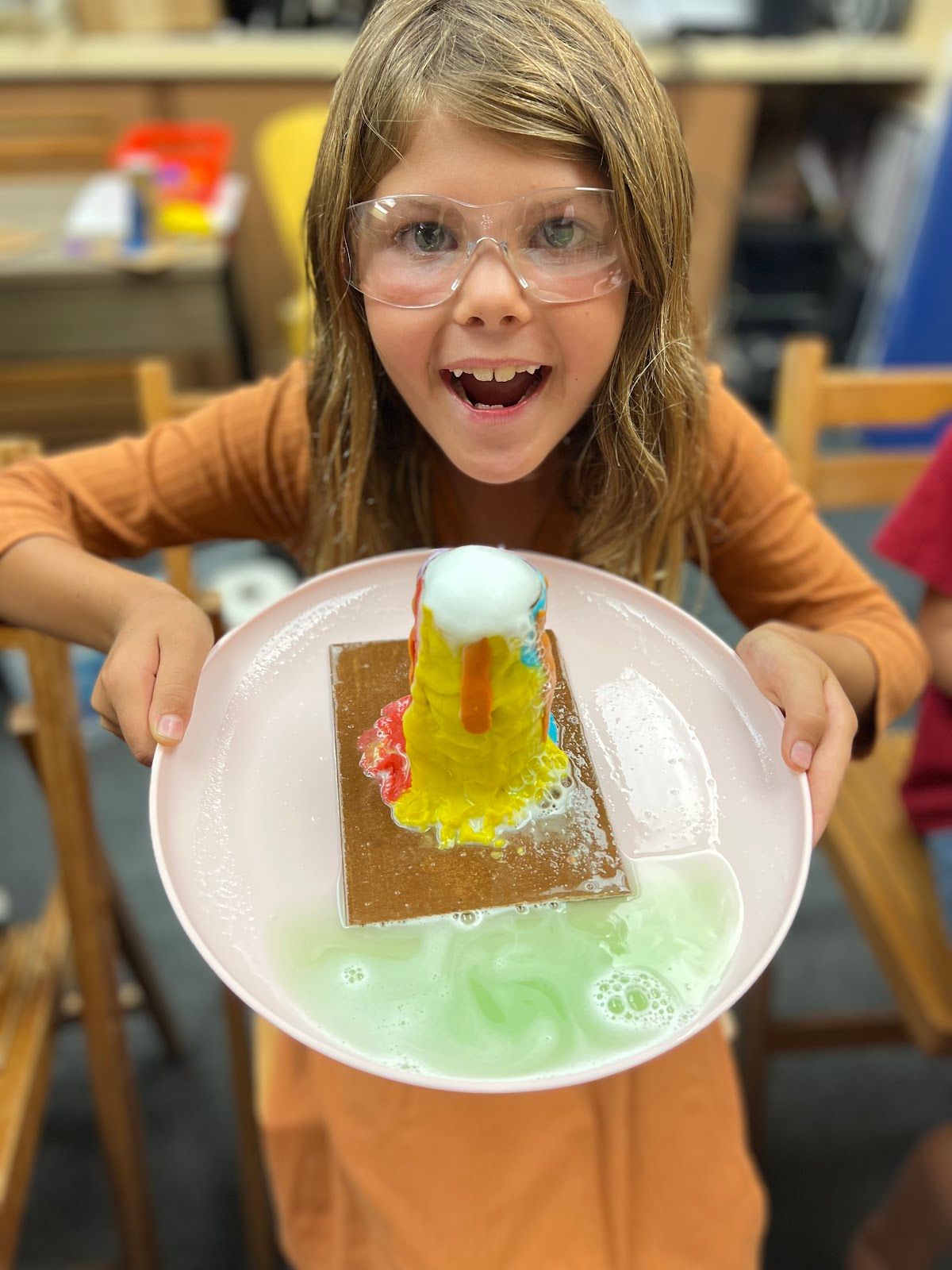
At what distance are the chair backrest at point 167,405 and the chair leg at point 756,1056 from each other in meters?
0.79

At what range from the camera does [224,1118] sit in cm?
133

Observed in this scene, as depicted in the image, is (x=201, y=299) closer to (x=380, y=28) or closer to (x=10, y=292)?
(x=10, y=292)

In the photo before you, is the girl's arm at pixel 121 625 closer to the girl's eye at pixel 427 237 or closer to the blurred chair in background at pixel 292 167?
the girl's eye at pixel 427 237

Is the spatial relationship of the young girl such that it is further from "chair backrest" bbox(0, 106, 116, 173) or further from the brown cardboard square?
"chair backrest" bbox(0, 106, 116, 173)

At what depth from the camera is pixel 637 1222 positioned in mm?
784

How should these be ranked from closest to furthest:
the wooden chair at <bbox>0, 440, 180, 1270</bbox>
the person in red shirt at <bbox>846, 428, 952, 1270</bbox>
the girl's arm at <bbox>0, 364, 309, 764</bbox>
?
the girl's arm at <bbox>0, 364, 309, 764</bbox> → the wooden chair at <bbox>0, 440, 180, 1270</bbox> → the person in red shirt at <bbox>846, 428, 952, 1270</bbox>

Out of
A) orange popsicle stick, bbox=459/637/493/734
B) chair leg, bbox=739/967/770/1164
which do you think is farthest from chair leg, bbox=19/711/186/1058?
chair leg, bbox=739/967/770/1164

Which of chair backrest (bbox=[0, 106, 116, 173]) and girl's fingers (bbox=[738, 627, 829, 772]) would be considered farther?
chair backrest (bbox=[0, 106, 116, 173])

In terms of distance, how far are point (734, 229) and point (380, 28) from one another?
7.63 feet

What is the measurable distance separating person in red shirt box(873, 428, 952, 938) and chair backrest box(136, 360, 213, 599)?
2.34ft

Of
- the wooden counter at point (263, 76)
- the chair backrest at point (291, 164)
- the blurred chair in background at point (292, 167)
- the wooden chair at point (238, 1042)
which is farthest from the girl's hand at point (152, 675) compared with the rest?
the wooden counter at point (263, 76)

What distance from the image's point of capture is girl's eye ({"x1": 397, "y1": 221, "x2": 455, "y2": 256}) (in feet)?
1.98

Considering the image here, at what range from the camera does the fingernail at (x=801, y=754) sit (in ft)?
2.00

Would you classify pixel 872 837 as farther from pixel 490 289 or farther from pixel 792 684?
pixel 490 289
